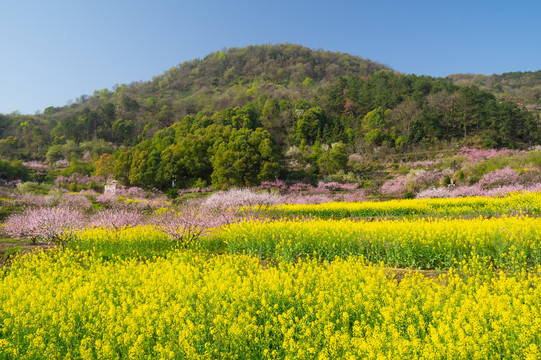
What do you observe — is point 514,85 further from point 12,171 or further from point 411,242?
point 12,171

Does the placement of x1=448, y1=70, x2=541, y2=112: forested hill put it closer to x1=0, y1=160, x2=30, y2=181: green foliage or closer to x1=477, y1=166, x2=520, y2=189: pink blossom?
x1=477, y1=166, x2=520, y2=189: pink blossom

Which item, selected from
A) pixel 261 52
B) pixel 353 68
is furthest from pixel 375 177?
pixel 261 52

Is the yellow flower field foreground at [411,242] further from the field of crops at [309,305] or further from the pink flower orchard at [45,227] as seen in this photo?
the pink flower orchard at [45,227]

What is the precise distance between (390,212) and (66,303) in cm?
1328

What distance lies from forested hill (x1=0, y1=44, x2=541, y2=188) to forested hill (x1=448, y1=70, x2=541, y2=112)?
63.3 ft

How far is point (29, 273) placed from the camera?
18.5 ft

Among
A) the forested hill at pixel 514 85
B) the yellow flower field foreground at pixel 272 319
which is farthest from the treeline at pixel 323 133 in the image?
the yellow flower field foreground at pixel 272 319

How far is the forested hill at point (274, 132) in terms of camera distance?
93.9 ft

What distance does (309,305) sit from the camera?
3791 millimetres

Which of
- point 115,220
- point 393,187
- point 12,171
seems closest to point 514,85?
point 393,187

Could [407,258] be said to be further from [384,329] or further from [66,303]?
[66,303]

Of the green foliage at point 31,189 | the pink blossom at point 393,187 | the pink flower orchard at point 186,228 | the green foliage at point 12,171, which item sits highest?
the green foliage at point 12,171

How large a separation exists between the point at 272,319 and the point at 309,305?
499 millimetres

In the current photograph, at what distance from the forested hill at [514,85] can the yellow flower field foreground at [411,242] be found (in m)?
60.4
